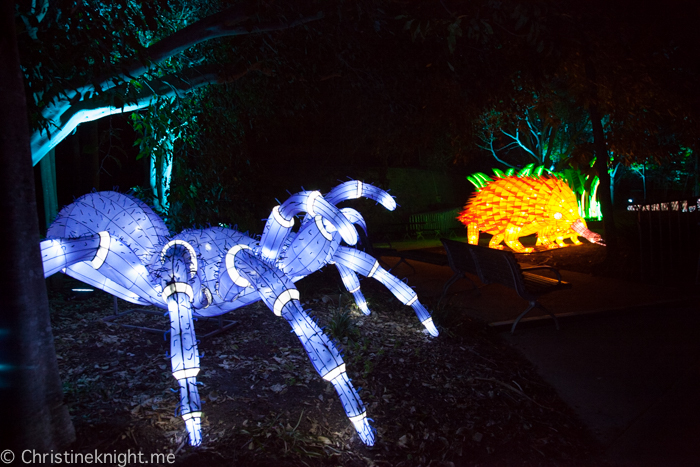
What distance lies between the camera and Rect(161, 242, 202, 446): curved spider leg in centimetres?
249

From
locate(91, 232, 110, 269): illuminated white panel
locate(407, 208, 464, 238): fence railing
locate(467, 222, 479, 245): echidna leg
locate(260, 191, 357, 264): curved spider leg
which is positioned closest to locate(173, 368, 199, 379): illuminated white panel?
locate(260, 191, 357, 264): curved spider leg

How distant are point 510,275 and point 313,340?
3.49m

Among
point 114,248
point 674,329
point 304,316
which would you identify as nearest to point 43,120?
point 114,248

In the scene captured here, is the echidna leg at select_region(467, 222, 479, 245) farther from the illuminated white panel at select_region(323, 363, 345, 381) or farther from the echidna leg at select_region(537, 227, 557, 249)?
the illuminated white panel at select_region(323, 363, 345, 381)

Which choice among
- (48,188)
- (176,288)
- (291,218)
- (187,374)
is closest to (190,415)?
(187,374)

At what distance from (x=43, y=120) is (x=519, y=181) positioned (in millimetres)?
9362

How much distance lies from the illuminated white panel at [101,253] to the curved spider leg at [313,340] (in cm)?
105

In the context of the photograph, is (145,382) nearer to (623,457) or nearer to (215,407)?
(215,407)

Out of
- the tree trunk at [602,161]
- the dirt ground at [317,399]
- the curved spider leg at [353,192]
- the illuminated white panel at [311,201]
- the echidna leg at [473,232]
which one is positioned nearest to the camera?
the dirt ground at [317,399]

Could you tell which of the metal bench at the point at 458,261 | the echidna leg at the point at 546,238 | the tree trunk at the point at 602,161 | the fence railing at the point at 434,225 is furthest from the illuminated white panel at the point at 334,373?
the fence railing at the point at 434,225

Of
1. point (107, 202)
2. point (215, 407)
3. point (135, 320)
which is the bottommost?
point (215, 407)

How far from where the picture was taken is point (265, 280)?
2.74 metres

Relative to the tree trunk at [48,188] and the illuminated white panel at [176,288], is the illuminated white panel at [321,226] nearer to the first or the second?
the illuminated white panel at [176,288]

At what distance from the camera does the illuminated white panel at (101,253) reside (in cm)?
308
